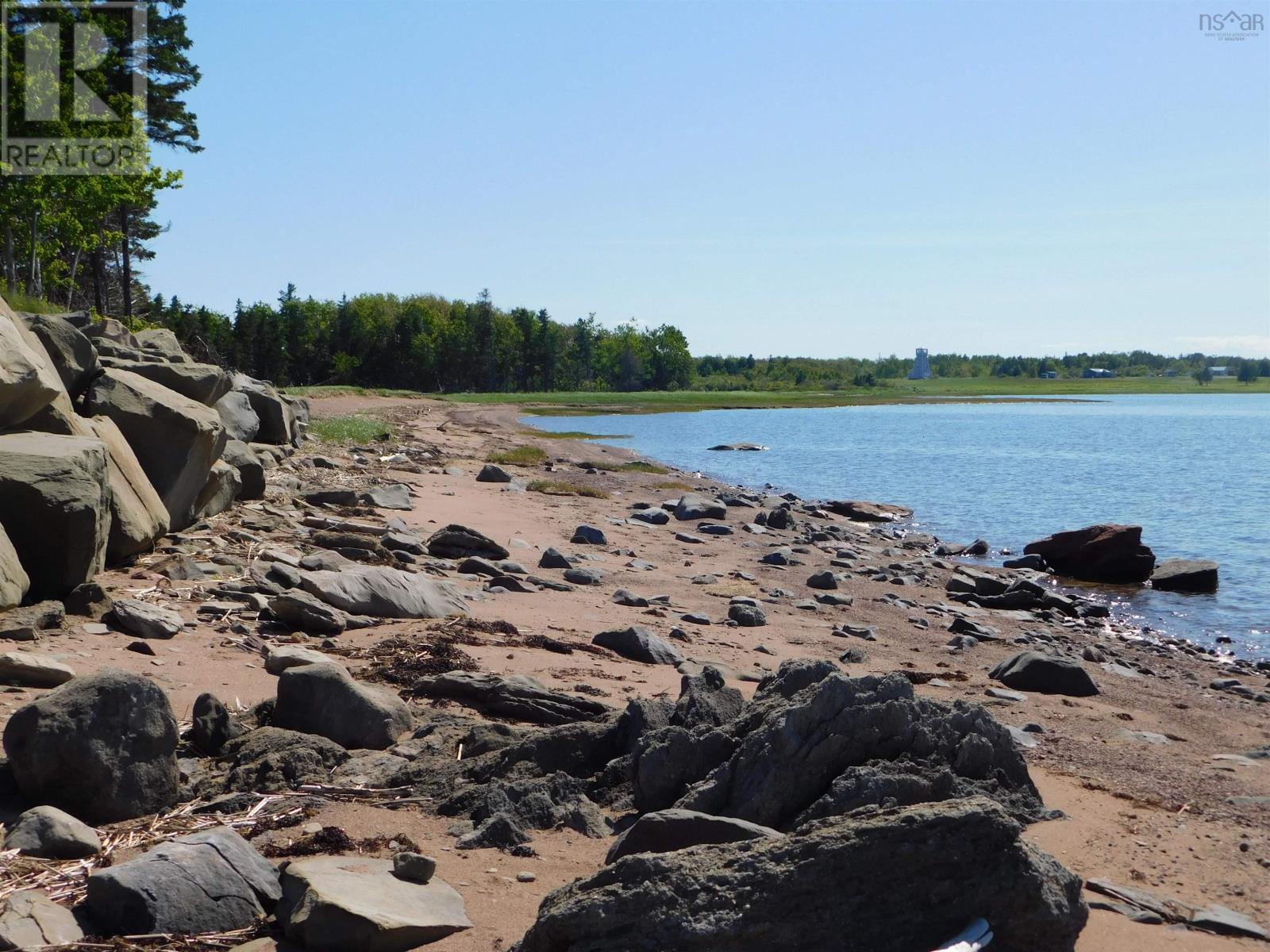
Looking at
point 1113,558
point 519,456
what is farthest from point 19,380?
point 519,456

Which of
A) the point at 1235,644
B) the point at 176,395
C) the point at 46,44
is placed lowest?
the point at 1235,644

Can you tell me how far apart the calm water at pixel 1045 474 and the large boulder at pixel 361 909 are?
45.2ft

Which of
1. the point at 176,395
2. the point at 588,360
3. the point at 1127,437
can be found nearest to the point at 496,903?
the point at 176,395

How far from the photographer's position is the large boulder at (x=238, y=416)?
17859 millimetres

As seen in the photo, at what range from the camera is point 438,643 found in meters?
8.77

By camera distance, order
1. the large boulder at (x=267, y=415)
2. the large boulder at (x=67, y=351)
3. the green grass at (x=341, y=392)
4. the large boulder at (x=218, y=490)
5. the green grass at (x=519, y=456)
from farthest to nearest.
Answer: the green grass at (x=341, y=392) → the green grass at (x=519, y=456) → the large boulder at (x=267, y=415) → the large boulder at (x=218, y=490) → the large boulder at (x=67, y=351)

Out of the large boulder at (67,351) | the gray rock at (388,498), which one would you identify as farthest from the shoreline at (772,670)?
the large boulder at (67,351)

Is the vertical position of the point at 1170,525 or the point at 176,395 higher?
the point at 176,395

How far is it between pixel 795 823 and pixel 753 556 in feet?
46.6

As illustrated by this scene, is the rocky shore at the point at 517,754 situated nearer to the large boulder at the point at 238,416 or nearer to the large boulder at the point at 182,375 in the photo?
the large boulder at the point at 182,375

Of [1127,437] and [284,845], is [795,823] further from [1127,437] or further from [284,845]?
[1127,437]

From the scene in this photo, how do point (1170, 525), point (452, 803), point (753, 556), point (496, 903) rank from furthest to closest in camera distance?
point (1170, 525) < point (753, 556) < point (452, 803) < point (496, 903)

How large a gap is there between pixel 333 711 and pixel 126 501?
4.57 m

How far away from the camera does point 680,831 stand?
445 cm
